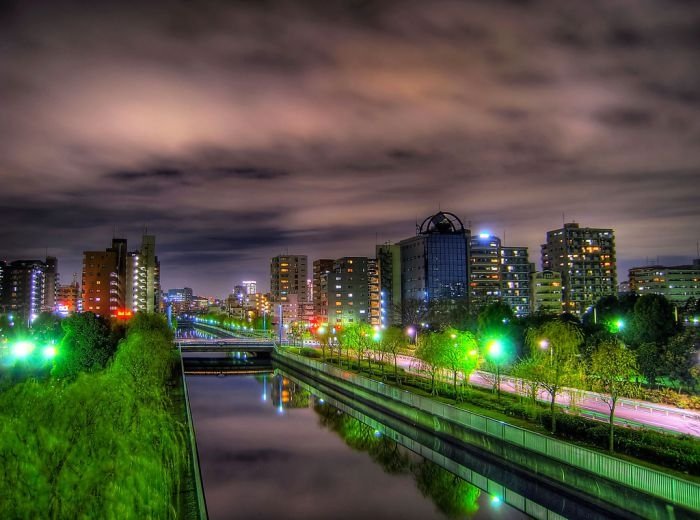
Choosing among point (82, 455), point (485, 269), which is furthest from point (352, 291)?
point (82, 455)

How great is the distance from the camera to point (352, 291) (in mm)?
134375

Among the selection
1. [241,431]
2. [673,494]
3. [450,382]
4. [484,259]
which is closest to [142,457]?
[673,494]

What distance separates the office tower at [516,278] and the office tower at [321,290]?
137 feet

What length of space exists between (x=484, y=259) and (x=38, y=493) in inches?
4807

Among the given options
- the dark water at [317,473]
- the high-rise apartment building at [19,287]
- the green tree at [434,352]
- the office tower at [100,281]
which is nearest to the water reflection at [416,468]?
the dark water at [317,473]

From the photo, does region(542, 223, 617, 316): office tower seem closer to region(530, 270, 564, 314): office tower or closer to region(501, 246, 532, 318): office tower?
region(530, 270, 564, 314): office tower

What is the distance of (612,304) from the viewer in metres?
59.5

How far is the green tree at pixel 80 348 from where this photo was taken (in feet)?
134

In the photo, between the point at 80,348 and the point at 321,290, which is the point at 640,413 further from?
the point at 321,290

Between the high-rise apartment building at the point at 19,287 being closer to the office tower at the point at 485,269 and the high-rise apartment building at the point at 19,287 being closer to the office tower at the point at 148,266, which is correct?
the office tower at the point at 148,266

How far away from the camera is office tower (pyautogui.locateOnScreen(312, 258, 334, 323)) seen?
139750 millimetres

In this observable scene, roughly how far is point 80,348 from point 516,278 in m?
105

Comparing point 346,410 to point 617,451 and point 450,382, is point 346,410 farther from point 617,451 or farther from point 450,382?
point 617,451

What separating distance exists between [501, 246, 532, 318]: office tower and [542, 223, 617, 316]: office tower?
38.2 ft
